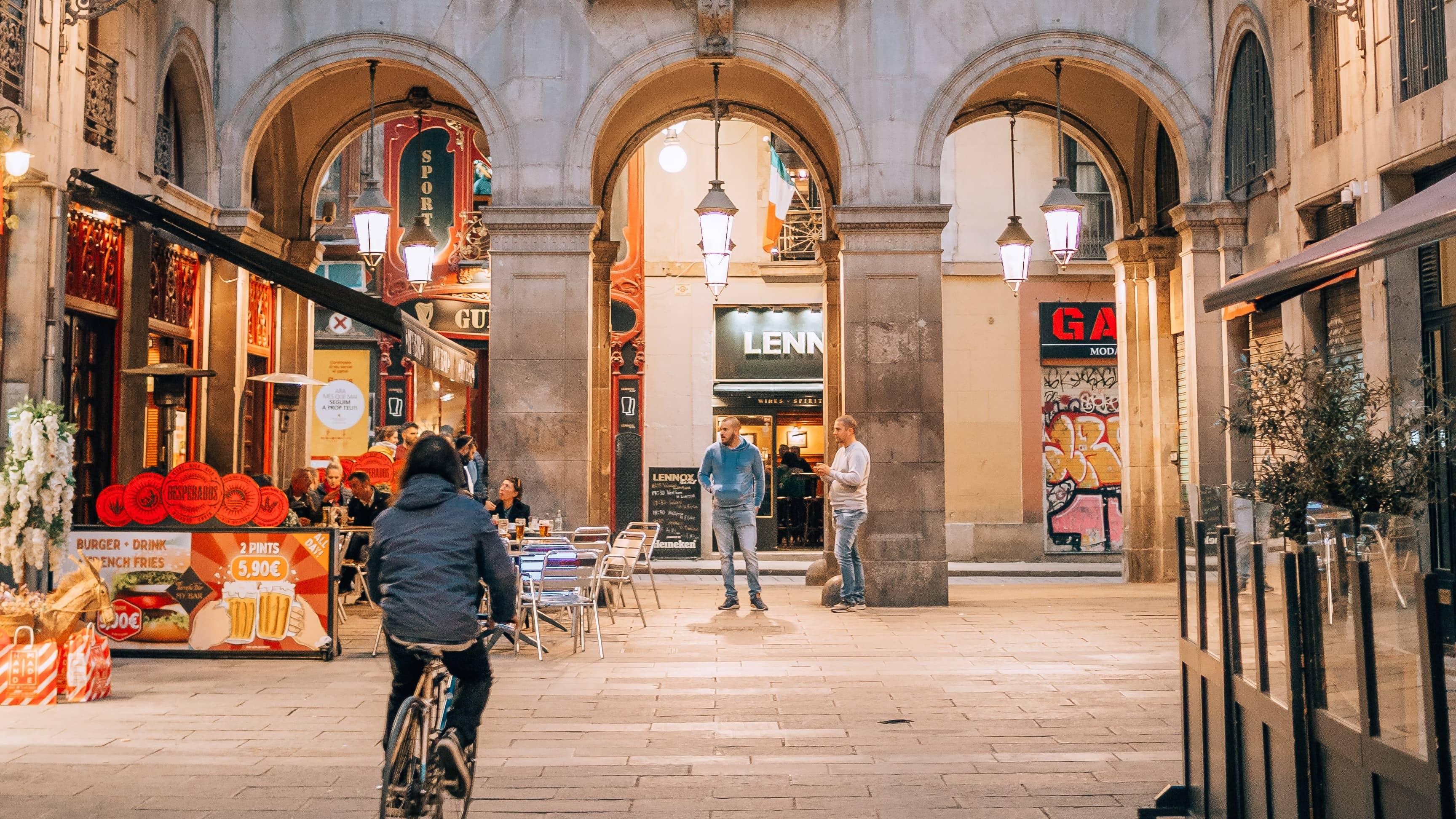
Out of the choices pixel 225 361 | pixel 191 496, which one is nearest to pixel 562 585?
pixel 191 496

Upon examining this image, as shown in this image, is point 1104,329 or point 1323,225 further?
point 1104,329

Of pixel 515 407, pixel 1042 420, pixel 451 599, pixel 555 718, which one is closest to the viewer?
pixel 451 599

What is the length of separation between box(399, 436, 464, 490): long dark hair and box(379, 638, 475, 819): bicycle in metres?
0.67

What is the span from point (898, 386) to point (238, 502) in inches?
260

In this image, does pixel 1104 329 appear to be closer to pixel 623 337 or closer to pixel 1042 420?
pixel 1042 420

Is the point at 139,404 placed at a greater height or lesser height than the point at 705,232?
lesser

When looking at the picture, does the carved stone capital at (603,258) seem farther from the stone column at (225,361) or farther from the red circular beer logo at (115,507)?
the red circular beer logo at (115,507)

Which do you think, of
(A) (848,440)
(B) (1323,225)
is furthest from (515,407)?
(B) (1323,225)

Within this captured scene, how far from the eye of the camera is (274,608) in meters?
9.39

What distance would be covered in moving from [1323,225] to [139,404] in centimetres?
1147

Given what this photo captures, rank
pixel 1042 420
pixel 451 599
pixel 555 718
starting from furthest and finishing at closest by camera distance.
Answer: pixel 1042 420, pixel 555 718, pixel 451 599

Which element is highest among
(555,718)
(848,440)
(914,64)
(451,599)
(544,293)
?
(914,64)

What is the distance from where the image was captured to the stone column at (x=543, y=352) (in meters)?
12.9

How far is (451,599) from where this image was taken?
456cm
